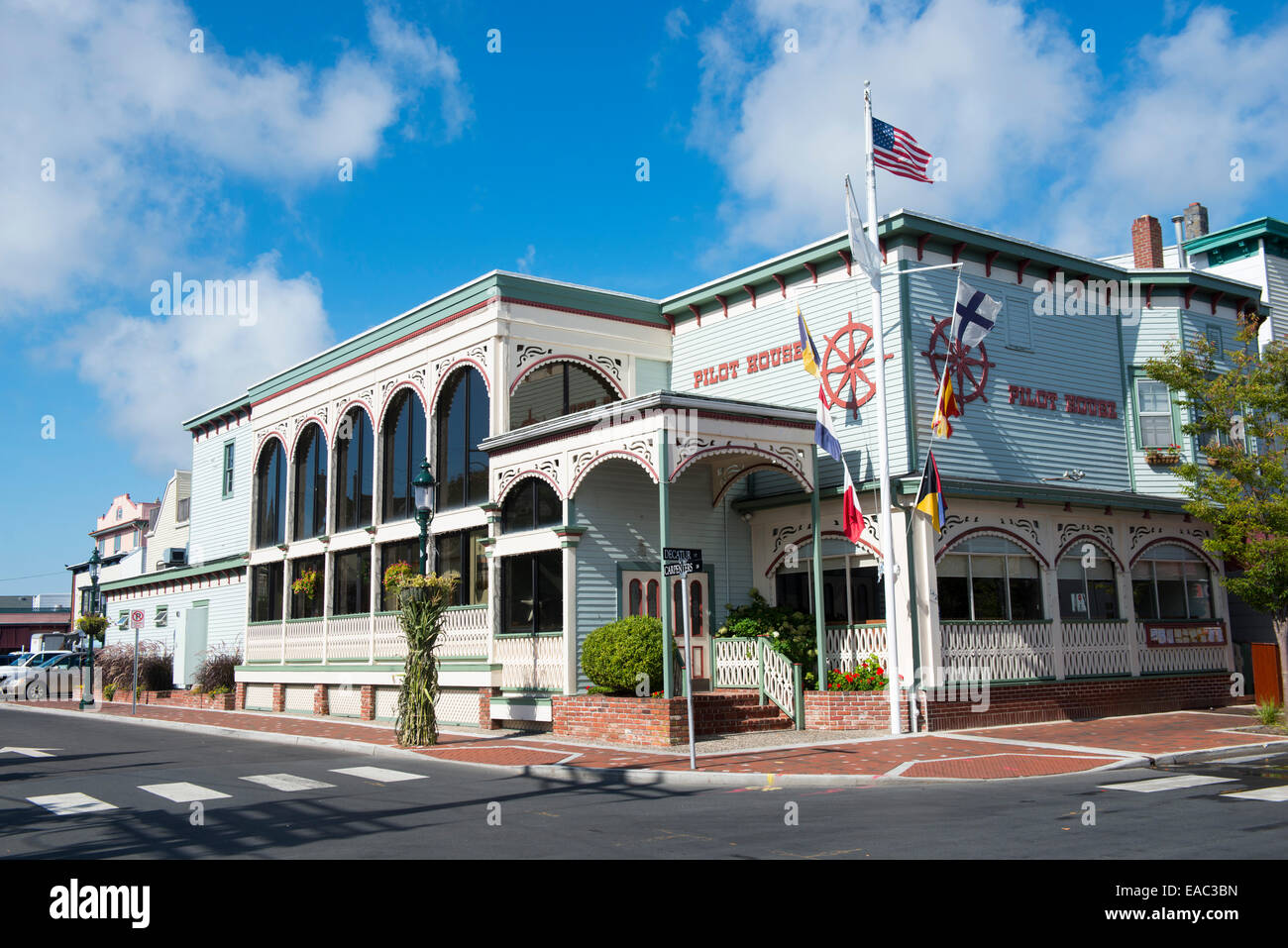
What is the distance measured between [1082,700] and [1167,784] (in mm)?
8454

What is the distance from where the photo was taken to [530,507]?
21031 mm

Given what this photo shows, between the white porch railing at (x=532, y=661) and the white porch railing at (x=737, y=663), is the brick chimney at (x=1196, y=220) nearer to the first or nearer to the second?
the white porch railing at (x=737, y=663)

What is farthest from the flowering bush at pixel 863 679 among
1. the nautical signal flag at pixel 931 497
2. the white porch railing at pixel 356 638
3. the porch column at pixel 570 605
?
the white porch railing at pixel 356 638

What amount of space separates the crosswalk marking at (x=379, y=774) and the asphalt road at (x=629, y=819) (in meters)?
0.10

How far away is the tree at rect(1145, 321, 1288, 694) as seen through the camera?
17984mm

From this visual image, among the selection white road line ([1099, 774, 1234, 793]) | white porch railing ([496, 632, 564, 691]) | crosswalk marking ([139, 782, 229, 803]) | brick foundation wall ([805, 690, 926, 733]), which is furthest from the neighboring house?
white road line ([1099, 774, 1234, 793])

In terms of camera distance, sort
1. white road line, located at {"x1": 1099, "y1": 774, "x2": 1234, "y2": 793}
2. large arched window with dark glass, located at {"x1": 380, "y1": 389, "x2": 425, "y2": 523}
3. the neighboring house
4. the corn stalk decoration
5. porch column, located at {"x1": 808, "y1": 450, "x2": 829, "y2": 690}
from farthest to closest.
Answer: the neighboring house → large arched window with dark glass, located at {"x1": 380, "y1": 389, "x2": 425, "y2": 523} → porch column, located at {"x1": 808, "y1": 450, "x2": 829, "y2": 690} → the corn stalk decoration → white road line, located at {"x1": 1099, "y1": 774, "x2": 1234, "y2": 793}

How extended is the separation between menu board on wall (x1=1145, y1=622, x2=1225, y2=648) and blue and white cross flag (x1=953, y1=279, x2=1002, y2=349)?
704cm

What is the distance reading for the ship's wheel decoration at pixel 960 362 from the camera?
65.5 feet

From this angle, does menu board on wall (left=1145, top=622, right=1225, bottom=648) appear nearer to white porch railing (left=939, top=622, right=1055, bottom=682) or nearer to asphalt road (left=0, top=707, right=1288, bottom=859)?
white porch railing (left=939, top=622, right=1055, bottom=682)

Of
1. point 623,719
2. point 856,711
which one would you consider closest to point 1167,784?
point 856,711

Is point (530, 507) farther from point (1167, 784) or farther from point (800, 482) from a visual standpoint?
point (1167, 784)

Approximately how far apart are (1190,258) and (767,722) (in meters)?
18.6
